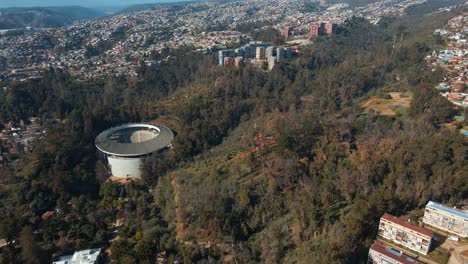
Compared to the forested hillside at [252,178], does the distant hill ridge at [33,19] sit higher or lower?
higher

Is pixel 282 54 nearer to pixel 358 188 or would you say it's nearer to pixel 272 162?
pixel 272 162

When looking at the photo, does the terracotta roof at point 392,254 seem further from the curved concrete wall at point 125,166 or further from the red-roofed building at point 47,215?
the red-roofed building at point 47,215

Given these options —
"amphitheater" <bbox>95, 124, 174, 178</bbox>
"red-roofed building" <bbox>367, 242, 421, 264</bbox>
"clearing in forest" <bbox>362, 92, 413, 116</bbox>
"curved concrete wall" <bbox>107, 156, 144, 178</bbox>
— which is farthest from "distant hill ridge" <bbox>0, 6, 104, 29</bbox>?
"red-roofed building" <bbox>367, 242, 421, 264</bbox>

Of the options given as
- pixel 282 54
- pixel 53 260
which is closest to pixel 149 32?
pixel 282 54

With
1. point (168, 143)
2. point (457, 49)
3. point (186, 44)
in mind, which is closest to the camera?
point (168, 143)

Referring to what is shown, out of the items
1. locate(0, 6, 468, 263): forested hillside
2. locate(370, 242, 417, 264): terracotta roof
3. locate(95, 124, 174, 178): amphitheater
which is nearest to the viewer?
locate(370, 242, 417, 264): terracotta roof

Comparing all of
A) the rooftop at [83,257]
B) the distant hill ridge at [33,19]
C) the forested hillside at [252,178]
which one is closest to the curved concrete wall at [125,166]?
the forested hillside at [252,178]

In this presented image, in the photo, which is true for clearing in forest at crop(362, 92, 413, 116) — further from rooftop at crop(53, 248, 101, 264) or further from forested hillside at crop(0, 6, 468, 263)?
rooftop at crop(53, 248, 101, 264)
